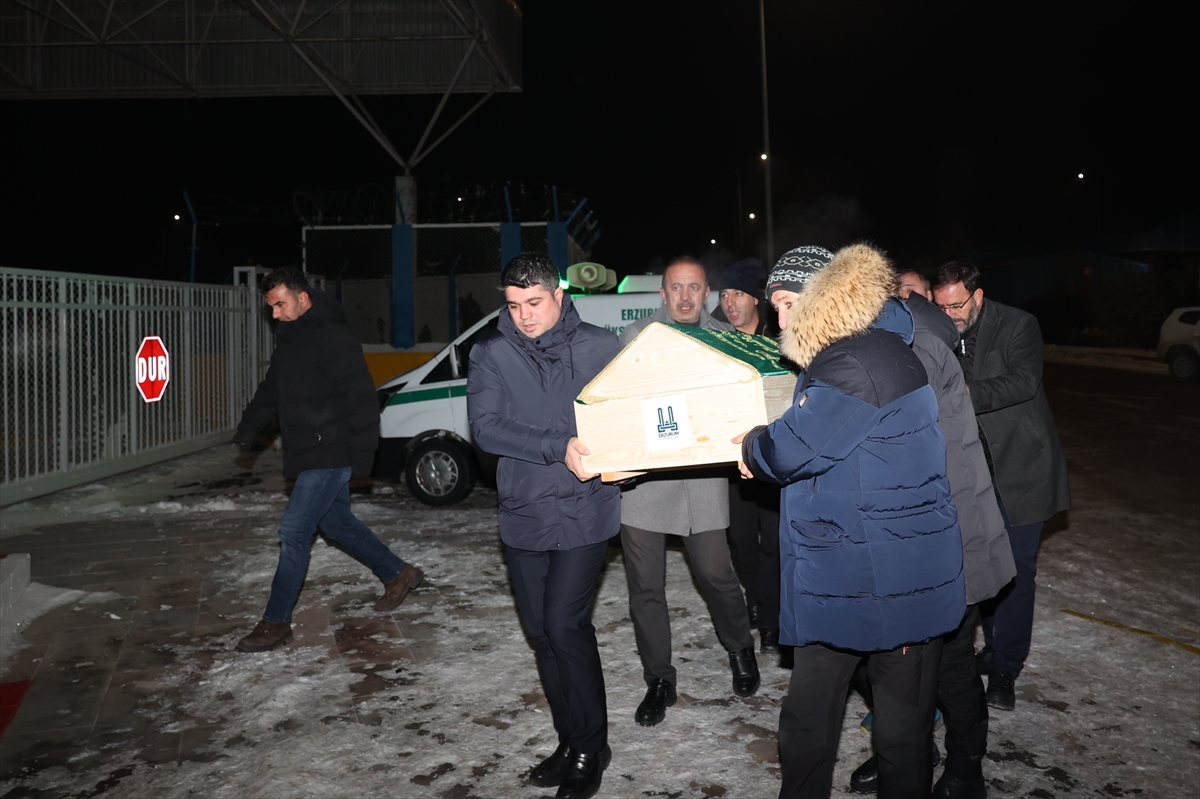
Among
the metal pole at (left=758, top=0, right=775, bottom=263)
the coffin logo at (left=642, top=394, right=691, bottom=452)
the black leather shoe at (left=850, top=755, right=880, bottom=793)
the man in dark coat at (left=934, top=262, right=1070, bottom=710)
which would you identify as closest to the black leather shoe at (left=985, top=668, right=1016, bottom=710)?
the man in dark coat at (left=934, top=262, right=1070, bottom=710)

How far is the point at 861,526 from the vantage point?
2.74 metres

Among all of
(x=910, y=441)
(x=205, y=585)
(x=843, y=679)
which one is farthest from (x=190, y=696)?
(x=910, y=441)

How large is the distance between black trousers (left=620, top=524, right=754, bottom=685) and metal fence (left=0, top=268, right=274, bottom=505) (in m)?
6.73

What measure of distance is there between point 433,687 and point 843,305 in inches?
116

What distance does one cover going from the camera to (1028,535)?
4.27m

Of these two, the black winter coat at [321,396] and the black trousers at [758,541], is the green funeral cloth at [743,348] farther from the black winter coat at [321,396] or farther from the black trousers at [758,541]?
the black winter coat at [321,396]

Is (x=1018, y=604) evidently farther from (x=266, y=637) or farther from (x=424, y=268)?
(x=424, y=268)

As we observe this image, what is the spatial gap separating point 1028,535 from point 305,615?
4027mm

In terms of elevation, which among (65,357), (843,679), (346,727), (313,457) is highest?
(65,357)

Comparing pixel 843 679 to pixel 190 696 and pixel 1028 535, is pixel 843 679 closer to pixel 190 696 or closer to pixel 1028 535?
pixel 1028 535

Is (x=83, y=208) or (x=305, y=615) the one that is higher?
(x=83, y=208)

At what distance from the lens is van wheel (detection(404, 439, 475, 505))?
890cm

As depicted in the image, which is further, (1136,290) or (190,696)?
(1136,290)

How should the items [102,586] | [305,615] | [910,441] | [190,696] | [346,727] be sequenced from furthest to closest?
[102,586] < [305,615] < [190,696] < [346,727] < [910,441]
